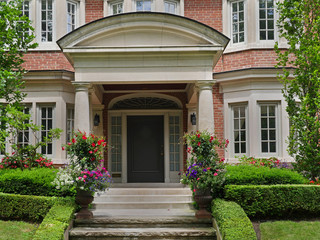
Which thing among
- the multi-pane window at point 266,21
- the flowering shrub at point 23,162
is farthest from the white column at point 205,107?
the flowering shrub at point 23,162

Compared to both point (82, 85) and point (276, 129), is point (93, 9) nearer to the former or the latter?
point (82, 85)

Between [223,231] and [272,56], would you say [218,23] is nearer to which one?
[272,56]

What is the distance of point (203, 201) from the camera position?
9.55m

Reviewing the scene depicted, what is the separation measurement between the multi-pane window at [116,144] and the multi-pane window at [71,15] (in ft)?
11.2

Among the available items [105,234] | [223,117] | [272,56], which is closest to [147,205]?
[105,234]

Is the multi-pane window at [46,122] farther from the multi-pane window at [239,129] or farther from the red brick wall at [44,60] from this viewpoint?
the multi-pane window at [239,129]

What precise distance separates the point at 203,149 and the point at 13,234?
4.44 meters

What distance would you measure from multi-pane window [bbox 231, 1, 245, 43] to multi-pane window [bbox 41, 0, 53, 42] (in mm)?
6037

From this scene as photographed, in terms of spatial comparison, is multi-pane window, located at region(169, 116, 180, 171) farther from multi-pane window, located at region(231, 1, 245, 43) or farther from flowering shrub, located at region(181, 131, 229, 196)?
flowering shrub, located at region(181, 131, 229, 196)

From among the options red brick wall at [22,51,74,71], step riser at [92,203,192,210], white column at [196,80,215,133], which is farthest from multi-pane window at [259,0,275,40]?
red brick wall at [22,51,74,71]

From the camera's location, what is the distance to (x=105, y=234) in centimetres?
890

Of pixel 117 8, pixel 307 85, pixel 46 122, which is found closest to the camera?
pixel 307 85

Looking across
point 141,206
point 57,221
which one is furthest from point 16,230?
point 141,206

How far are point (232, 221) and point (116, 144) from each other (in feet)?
24.4
